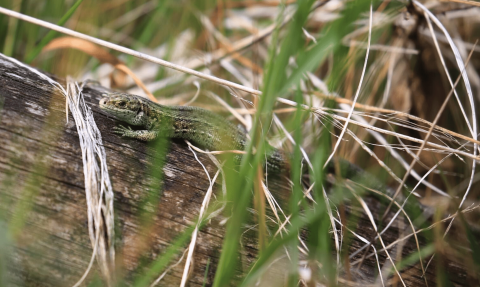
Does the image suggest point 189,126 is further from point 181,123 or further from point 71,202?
point 71,202

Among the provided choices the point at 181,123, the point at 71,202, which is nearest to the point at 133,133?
the point at 181,123

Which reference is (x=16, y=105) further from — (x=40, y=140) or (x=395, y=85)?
(x=395, y=85)

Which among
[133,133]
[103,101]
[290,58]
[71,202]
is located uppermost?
[290,58]

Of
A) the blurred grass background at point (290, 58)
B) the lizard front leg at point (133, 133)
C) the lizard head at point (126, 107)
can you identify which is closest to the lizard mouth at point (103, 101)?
the lizard head at point (126, 107)

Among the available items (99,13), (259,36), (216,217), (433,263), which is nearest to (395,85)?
(259,36)

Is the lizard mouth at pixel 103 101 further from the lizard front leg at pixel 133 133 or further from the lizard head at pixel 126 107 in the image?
the lizard front leg at pixel 133 133

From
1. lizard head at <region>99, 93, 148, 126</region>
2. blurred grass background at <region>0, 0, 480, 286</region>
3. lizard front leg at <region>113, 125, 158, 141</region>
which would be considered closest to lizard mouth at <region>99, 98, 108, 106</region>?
→ lizard head at <region>99, 93, 148, 126</region>
